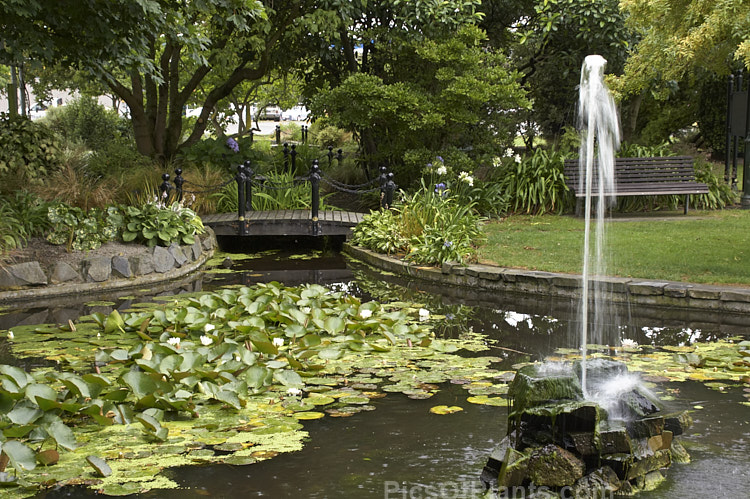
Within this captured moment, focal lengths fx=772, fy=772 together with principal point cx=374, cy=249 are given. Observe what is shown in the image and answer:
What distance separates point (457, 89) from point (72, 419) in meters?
9.70

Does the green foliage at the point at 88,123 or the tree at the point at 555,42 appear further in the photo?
the green foliage at the point at 88,123

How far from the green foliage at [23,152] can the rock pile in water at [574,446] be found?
8841 mm

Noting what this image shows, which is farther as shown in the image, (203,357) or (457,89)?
(457,89)

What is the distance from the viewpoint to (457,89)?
512 inches

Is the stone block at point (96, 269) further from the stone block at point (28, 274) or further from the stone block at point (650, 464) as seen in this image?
the stone block at point (650, 464)

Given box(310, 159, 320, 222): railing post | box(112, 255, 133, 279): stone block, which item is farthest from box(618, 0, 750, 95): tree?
box(112, 255, 133, 279): stone block

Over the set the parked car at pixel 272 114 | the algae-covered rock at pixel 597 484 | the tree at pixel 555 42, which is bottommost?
the algae-covered rock at pixel 597 484

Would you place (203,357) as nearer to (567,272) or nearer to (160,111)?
(567,272)

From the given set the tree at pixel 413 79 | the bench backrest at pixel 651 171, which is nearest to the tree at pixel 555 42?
the tree at pixel 413 79

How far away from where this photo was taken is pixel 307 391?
5.19 meters

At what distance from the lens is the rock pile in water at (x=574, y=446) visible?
3.72 metres

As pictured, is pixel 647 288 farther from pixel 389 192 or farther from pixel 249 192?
pixel 249 192

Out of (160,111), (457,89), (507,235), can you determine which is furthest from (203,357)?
(160,111)

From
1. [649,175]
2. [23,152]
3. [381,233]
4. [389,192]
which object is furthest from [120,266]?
[649,175]
